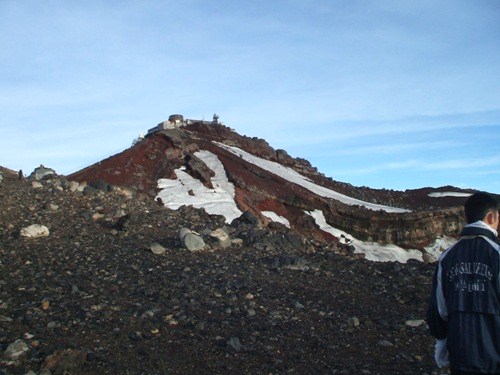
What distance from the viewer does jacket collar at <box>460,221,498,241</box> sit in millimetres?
3585

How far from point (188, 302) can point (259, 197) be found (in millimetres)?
12149

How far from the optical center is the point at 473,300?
11.5ft

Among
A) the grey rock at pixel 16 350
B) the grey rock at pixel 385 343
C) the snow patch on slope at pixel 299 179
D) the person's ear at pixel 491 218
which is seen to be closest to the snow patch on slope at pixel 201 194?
the snow patch on slope at pixel 299 179

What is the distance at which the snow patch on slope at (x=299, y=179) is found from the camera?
2380 cm

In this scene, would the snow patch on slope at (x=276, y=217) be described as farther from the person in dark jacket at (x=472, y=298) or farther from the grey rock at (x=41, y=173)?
the person in dark jacket at (x=472, y=298)

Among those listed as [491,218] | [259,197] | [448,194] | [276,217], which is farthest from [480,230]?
[448,194]

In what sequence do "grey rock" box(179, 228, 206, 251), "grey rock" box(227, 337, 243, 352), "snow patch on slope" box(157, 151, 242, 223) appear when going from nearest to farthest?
"grey rock" box(227, 337, 243, 352) → "grey rock" box(179, 228, 206, 251) → "snow patch on slope" box(157, 151, 242, 223)

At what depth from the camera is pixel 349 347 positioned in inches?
247

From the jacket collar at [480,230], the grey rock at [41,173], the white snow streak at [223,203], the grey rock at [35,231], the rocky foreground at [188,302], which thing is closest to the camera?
the jacket collar at [480,230]

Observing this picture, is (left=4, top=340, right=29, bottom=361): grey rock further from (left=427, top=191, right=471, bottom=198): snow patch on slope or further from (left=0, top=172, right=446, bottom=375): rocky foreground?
(left=427, top=191, right=471, bottom=198): snow patch on slope

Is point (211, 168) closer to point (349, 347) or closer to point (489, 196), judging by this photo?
point (349, 347)

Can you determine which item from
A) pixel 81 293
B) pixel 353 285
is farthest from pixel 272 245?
pixel 81 293

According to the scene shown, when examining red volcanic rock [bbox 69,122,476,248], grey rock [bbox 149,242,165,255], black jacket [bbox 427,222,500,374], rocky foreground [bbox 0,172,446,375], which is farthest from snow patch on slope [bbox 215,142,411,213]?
black jacket [bbox 427,222,500,374]

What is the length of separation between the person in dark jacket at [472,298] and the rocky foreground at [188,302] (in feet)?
7.22
